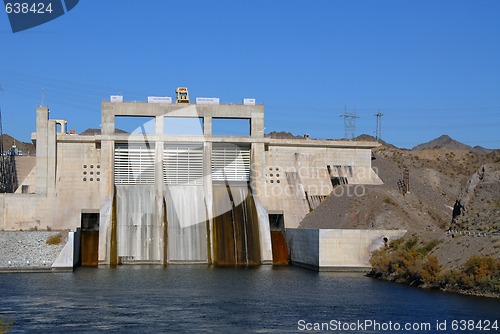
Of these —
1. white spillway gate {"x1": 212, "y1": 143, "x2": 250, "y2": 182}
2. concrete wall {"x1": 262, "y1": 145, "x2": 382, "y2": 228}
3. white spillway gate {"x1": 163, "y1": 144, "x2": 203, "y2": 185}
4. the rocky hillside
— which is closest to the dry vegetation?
the rocky hillside

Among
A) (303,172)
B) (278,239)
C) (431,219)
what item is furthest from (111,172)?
(431,219)

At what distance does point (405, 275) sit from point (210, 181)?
63.8 feet

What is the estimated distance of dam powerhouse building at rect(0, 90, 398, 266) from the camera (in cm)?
5684

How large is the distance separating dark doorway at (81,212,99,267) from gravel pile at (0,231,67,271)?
458 centimetres

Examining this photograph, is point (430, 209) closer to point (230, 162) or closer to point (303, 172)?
point (303, 172)

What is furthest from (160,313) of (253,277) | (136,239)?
(136,239)

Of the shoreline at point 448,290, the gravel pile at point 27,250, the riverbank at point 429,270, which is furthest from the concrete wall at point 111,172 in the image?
the shoreline at point 448,290

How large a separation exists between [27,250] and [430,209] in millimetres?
30878

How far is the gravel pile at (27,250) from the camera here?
50250 millimetres

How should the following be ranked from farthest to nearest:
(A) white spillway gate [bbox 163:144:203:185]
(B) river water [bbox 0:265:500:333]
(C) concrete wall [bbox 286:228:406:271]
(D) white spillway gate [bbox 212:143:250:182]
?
(D) white spillway gate [bbox 212:143:250:182] < (A) white spillway gate [bbox 163:144:203:185] < (C) concrete wall [bbox 286:228:406:271] < (B) river water [bbox 0:265:500:333]

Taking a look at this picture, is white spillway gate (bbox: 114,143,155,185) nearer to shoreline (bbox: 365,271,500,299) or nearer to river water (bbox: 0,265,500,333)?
river water (bbox: 0,265,500,333)

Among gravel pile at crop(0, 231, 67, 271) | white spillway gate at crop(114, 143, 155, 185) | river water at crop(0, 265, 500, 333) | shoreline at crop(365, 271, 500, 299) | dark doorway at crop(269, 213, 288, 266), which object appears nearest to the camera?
river water at crop(0, 265, 500, 333)

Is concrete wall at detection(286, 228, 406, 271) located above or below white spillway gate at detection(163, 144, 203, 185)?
below

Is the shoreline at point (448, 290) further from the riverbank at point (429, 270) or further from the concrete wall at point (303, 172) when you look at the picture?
the concrete wall at point (303, 172)
